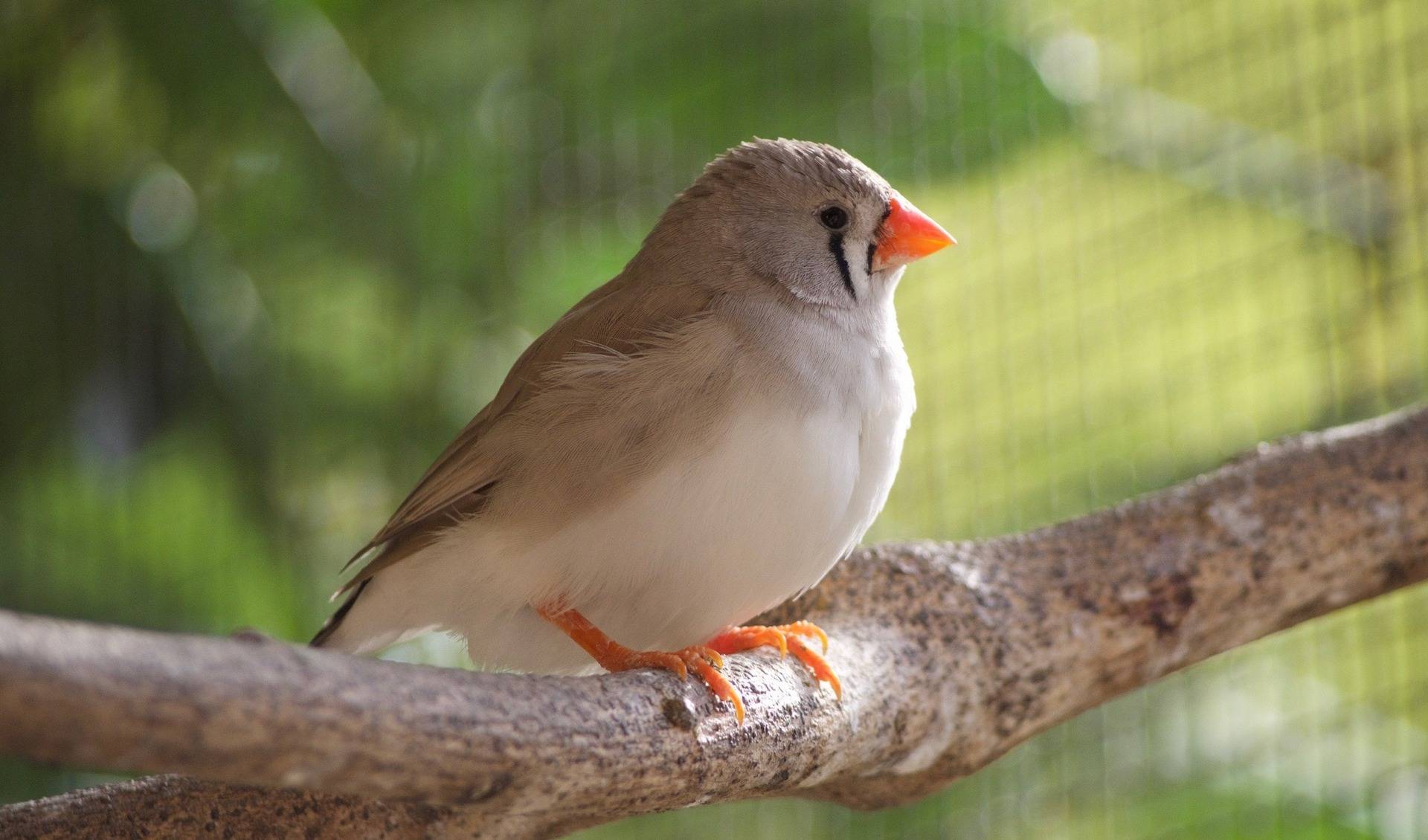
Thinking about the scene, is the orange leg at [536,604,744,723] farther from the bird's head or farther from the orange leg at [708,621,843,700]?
the bird's head

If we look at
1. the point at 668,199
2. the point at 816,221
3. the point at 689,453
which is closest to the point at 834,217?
the point at 816,221

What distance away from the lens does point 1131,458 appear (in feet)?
11.8

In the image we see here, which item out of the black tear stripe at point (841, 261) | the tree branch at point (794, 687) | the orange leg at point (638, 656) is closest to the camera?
the tree branch at point (794, 687)

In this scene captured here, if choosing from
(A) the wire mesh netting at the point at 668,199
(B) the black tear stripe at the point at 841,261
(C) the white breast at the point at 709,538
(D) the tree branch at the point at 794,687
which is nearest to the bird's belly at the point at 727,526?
(C) the white breast at the point at 709,538

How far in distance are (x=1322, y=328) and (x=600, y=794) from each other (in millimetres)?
2846

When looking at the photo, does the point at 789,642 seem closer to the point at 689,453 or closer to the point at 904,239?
the point at 689,453

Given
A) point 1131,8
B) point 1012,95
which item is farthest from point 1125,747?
point 1131,8

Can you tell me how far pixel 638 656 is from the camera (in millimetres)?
1644

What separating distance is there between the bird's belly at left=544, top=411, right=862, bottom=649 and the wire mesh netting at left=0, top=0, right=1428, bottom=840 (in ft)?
5.55

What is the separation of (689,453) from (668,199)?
1.99 m

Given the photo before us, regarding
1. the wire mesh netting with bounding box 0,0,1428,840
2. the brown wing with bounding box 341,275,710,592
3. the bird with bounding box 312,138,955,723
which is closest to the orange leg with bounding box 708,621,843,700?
the bird with bounding box 312,138,955,723

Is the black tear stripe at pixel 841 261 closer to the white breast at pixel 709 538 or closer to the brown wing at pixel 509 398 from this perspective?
the white breast at pixel 709 538

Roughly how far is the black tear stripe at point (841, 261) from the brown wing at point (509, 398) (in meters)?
0.22

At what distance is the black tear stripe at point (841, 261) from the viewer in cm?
189
